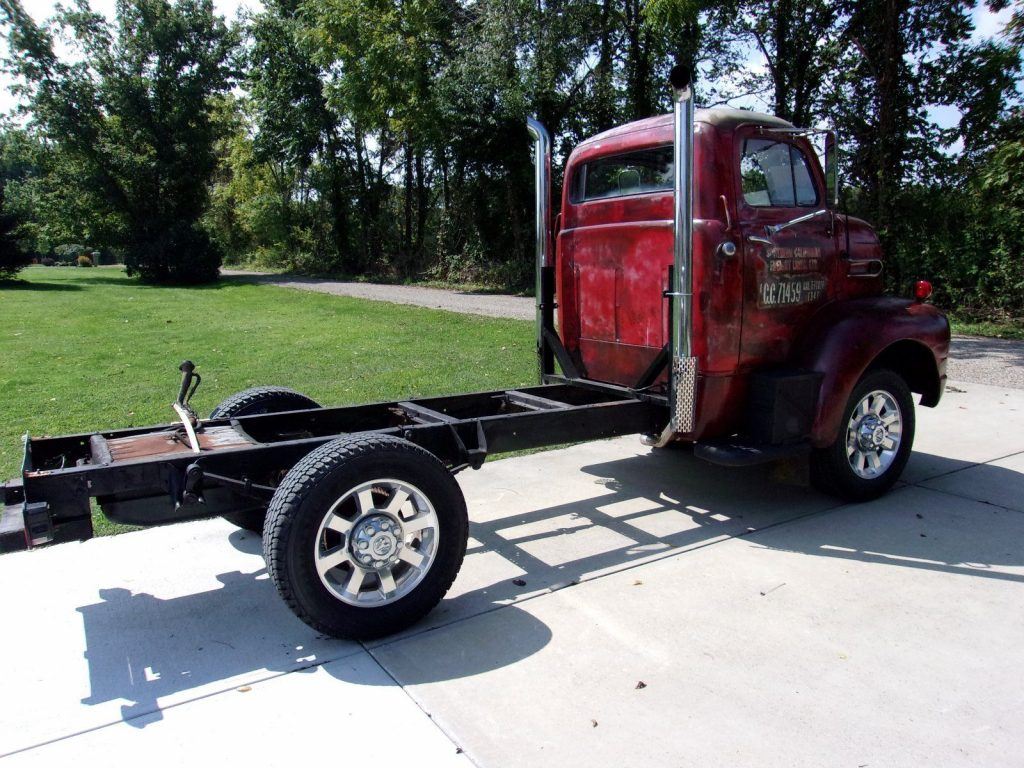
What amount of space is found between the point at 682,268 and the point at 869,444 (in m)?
1.87

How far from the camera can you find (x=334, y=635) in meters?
3.50

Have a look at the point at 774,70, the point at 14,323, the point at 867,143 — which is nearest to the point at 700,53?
the point at 774,70

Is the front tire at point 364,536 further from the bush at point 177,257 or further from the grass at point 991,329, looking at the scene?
the bush at point 177,257

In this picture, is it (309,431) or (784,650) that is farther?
(309,431)

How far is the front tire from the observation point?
3.37 m

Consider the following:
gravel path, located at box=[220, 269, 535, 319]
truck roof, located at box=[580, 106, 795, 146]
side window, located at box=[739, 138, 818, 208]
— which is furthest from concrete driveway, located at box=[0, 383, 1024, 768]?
gravel path, located at box=[220, 269, 535, 319]

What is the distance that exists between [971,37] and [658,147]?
15.4 m

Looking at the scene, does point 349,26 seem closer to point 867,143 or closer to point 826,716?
point 867,143

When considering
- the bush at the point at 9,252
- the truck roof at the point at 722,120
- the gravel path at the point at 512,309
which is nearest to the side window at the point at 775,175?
the truck roof at the point at 722,120

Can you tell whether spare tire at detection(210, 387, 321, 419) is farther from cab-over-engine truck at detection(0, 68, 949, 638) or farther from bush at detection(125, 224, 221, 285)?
bush at detection(125, 224, 221, 285)

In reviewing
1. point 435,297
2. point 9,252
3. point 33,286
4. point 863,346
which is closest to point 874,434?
point 863,346

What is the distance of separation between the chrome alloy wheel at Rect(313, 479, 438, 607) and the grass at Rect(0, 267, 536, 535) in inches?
86.0

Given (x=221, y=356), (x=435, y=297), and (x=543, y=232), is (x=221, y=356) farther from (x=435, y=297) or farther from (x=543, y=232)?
(x=435, y=297)

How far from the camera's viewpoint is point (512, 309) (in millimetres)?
18219
